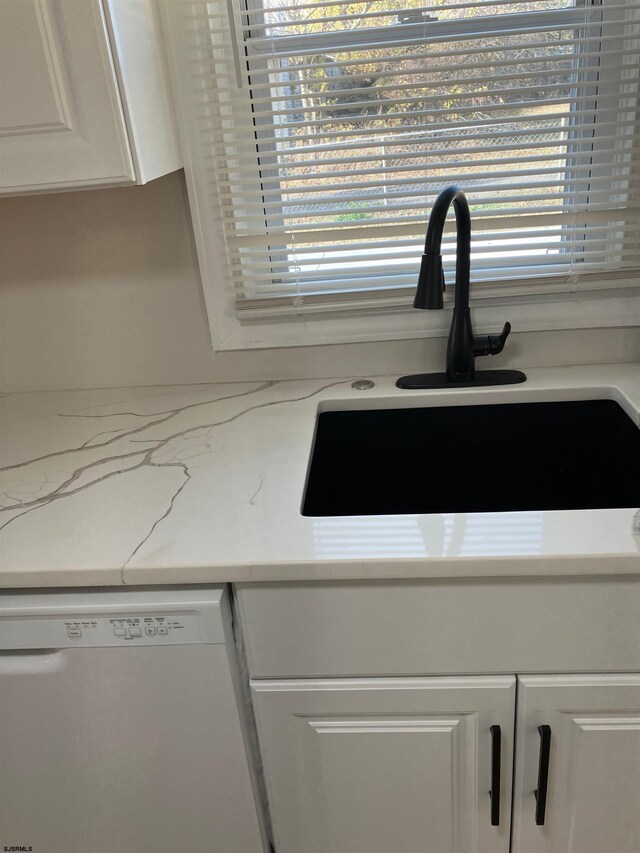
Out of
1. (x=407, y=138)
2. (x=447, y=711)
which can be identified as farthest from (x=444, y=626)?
(x=407, y=138)

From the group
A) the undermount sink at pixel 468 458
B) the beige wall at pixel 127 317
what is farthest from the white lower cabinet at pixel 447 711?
the beige wall at pixel 127 317

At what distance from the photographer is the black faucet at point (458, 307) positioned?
1207mm

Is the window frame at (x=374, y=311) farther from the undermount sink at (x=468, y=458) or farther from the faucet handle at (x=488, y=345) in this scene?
the undermount sink at (x=468, y=458)

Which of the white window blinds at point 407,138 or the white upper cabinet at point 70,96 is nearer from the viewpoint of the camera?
the white upper cabinet at point 70,96

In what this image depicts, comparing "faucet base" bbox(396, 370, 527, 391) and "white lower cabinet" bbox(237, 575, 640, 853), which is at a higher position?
"faucet base" bbox(396, 370, 527, 391)

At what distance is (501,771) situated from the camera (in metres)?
1.06

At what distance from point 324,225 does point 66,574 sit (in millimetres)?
870

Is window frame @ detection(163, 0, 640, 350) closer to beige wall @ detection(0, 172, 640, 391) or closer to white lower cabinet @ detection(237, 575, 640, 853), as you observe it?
beige wall @ detection(0, 172, 640, 391)

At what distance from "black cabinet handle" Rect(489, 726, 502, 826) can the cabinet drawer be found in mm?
109

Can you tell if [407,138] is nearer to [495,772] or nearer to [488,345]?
[488,345]

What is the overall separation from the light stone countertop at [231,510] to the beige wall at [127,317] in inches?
2.2

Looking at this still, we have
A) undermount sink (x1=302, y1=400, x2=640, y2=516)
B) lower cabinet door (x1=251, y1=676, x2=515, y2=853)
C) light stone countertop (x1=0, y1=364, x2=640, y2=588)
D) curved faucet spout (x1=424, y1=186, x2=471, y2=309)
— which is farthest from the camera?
undermount sink (x1=302, y1=400, x2=640, y2=516)

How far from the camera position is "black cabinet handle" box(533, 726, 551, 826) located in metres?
1.00

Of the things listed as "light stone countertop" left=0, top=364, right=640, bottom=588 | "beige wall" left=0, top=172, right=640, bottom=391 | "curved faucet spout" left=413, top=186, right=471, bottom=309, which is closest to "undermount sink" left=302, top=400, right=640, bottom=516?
"light stone countertop" left=0, top=364, right=640, bottom=588
